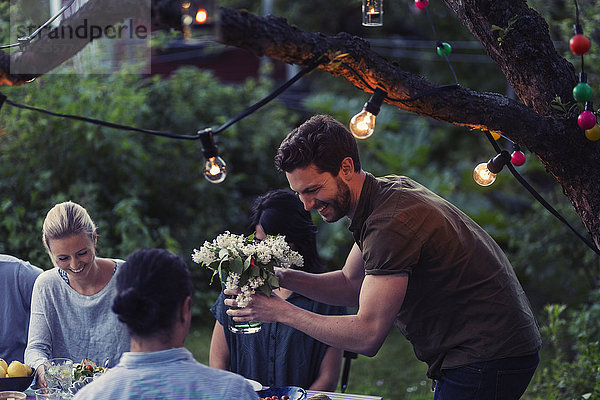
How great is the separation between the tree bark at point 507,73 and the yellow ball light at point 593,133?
0.07 metres

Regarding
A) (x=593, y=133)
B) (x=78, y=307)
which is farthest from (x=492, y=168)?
(x=78, y=307)

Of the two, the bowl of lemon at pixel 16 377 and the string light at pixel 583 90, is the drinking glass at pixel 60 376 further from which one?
the string light at pixel 583 90

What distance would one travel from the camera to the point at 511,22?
113 inches

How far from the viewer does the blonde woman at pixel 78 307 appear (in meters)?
3.41

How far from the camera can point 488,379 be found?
2697mm

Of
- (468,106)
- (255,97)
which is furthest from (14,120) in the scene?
(468,106)

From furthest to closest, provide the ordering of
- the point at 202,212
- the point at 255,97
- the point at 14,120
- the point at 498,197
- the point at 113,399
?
1. the point at 498,197
2. the point at 255,97
3. the point at 202,212
4. the point at 14,120
5. the point at 113,399

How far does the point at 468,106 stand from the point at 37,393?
2.05 m

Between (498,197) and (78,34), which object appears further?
(498,197)

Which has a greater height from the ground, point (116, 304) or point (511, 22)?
point (511, 22)

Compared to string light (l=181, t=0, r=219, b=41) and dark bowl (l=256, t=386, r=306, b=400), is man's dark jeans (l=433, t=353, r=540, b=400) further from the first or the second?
string light (l=181, t=0, r=219, b=41)

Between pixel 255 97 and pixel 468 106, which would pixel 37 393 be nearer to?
pixel 468 106

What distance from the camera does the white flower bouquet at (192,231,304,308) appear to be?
107 inches

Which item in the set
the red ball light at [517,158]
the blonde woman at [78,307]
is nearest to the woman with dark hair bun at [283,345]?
the blonde woman at [78,307]
